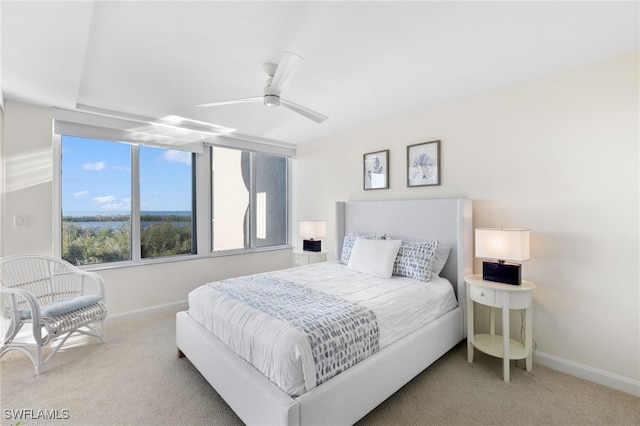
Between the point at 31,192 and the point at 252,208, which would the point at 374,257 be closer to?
the point at 252,208

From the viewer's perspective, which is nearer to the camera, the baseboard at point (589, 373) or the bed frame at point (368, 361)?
the bed frame at point (368, 361)

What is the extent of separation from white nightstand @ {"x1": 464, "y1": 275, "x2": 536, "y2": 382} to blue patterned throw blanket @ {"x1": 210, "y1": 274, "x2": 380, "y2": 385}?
1.10 metres

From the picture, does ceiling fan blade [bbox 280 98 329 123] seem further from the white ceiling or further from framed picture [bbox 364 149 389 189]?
framed picture [bbox 364 149 389 189]

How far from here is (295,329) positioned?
168 cm

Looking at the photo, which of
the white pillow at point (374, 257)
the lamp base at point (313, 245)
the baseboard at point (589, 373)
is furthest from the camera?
the lamp base at point (313, 245)

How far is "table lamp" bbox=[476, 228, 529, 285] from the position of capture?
2346 mm

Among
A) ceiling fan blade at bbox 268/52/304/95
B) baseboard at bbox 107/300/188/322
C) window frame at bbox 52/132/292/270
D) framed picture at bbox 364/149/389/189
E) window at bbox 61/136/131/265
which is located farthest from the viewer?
framed picture at bbox 364/149/389/189

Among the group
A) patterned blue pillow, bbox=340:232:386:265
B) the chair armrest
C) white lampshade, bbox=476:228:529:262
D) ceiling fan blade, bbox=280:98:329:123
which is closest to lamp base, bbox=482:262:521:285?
white lampshade, bbox=476:228:529:262

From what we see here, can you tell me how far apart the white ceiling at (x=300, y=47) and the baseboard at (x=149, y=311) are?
2427mm

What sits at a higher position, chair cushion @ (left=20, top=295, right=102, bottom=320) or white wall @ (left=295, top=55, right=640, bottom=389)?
white wall @ (left=295, top=55, right=640, bottom=389)

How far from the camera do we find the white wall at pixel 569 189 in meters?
2.19

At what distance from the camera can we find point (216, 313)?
218 cm

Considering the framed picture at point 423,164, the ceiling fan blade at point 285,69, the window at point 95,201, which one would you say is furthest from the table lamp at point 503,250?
the window at point 95,201

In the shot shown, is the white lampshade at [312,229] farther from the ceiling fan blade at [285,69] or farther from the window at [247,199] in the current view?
the ceiling fan blade at [285,69]
